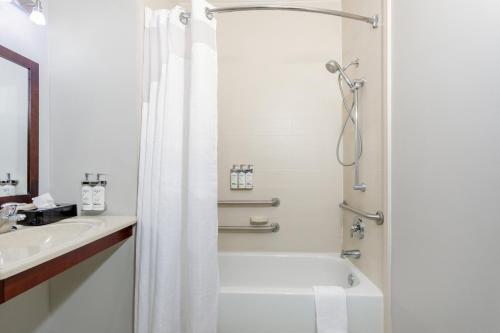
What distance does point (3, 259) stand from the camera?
2.70ft

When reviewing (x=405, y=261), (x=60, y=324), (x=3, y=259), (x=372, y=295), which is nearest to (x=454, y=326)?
(x=405, y=261)

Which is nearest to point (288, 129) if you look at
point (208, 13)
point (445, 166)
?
point (208, 13)

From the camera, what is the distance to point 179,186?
1364 millimetres

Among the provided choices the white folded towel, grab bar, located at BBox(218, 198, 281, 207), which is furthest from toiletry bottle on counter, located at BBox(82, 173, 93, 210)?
the white folded towel

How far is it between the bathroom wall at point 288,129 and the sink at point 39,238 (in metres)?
1.12

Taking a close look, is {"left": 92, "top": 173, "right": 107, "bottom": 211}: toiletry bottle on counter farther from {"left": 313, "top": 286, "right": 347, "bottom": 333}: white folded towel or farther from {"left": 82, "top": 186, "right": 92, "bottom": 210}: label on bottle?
{"left": 313, "top": 286, "right": 347, "bottom": 333}: white folded towel

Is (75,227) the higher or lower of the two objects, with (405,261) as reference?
higher

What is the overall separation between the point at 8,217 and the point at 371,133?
1.85 meters

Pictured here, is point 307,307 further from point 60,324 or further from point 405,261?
point 60,324

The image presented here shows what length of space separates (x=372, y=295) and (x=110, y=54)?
1.93 metres

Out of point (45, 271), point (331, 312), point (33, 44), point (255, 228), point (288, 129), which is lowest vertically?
point (331, 312)

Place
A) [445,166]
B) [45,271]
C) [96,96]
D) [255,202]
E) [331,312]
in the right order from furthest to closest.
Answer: [255,202]
[96,96]
[331,312]
[445,166]
[45,271]

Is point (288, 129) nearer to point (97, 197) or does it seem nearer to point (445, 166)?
point (445, 166)

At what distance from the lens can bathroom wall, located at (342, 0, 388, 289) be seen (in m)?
1.45
